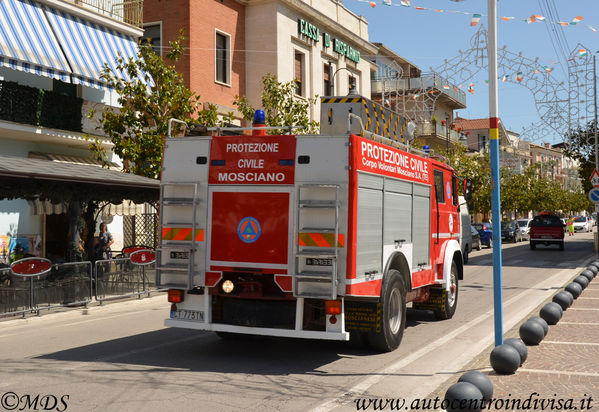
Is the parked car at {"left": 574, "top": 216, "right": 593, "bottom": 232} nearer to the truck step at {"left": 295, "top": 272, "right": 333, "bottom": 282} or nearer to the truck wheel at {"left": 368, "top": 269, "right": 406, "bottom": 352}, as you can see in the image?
the truck wheel at {"left": 368, "top": 269, "right": 406, "bottom": 352}

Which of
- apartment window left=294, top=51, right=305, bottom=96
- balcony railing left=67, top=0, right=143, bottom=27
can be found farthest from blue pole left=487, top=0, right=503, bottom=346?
apartment window left=294, top=51, right=305, bottom=96

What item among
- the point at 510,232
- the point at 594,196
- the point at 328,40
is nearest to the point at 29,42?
the point at 328,40

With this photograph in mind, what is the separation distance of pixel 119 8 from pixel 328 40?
13.3m

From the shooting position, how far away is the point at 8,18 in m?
18.4

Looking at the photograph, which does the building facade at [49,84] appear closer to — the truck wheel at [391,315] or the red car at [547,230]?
the truck wheel at [391,315]

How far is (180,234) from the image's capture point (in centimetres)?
813

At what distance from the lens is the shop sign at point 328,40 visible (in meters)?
31.8

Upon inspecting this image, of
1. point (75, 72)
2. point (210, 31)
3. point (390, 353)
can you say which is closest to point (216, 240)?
point (390, 353)

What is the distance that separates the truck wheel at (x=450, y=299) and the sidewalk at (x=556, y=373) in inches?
58.0

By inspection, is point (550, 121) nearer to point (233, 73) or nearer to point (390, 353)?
point (233, 73)

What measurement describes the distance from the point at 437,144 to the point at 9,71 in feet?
135

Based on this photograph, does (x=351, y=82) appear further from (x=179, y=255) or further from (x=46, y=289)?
(x=179, y=255)

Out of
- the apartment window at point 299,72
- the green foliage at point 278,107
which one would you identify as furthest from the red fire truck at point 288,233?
the apartment window at point 299,72

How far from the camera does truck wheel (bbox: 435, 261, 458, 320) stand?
37.0 ft
